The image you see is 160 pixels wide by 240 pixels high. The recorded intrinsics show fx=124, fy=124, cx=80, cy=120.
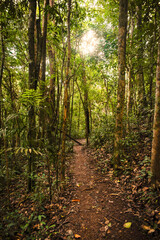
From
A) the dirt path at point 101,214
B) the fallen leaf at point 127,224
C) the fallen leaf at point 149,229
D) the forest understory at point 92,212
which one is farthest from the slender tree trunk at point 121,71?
the fallen leaf at point 149,229

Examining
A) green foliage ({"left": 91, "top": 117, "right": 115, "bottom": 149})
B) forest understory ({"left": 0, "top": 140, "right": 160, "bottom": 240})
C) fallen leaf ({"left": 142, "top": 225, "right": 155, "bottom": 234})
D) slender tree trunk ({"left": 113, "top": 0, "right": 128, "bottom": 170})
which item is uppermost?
slender tree trunk ({"left": 113, "top": 0, "right": 128, "bottom": 170})

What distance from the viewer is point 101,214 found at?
297 cm

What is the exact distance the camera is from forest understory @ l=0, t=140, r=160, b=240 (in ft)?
8.25

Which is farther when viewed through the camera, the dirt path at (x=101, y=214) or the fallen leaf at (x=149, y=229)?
the dirt path at (x=101, y=214)

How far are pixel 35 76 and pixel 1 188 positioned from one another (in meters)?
4.62

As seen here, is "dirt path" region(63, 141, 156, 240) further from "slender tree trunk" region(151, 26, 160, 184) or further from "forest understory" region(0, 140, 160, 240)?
"slender tree trunk" region(151, 26, 160, 184)

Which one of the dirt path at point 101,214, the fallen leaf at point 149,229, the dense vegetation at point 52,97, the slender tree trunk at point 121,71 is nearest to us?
the fallen leaf at point 149,229

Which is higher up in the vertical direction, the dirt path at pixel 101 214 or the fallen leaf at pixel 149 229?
the fallen leaf at pixel 149 229

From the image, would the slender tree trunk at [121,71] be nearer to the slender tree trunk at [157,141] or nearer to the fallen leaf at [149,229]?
the slender tree trunk at [157,141]

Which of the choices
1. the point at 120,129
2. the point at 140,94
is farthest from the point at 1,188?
the point at 140,94

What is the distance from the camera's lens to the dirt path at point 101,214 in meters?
2.45

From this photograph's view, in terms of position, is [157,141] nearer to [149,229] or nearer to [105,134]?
[149,229]

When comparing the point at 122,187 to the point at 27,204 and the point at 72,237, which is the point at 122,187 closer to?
the point at 72,237

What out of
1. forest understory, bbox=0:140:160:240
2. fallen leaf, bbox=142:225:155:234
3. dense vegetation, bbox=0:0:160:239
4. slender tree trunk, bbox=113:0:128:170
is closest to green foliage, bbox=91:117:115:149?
dense vegetation, bbox=0:0:160:239
